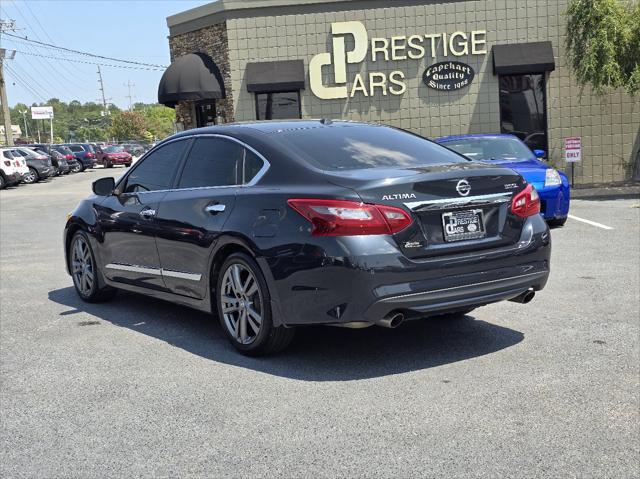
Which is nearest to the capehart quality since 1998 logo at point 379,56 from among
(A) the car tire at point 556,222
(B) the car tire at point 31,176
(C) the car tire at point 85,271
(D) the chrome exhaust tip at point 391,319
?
(A) the car tire at point 556,222

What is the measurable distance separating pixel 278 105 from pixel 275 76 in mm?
998

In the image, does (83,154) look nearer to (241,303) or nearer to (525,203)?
(241,303)

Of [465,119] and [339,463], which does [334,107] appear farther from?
[339,463]

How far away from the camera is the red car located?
53759mm

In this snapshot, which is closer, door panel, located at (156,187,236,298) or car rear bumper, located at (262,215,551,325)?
car rear bumper, located at (262,215,551,325)

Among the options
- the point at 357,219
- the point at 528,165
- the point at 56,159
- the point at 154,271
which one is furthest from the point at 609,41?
the point at 56,159

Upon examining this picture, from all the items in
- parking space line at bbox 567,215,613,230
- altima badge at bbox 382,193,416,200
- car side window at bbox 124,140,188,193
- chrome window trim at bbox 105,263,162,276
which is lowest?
parking space line at bbox 567,215,613,230

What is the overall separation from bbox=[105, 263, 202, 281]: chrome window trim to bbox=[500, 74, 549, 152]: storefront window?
1849 cm

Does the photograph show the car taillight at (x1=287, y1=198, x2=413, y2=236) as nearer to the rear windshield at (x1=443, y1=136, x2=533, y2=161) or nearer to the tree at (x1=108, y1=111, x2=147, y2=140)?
the rear windshield at (x1=443, y1=136, x2=533, y2=161)

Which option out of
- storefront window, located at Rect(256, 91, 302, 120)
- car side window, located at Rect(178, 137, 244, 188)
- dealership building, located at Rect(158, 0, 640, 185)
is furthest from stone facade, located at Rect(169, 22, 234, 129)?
car side window, located at Rect(178, 137, 244, 188)

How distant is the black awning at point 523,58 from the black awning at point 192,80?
8.35m

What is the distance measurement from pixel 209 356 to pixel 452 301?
1.80 meters

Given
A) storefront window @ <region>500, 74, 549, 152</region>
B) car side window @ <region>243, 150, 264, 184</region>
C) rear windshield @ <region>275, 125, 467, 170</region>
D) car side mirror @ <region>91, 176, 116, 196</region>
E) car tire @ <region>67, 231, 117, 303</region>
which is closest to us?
rear windshield @ <region>275, 125, 467, 170</region>

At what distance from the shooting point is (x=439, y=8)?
76.8 ft
